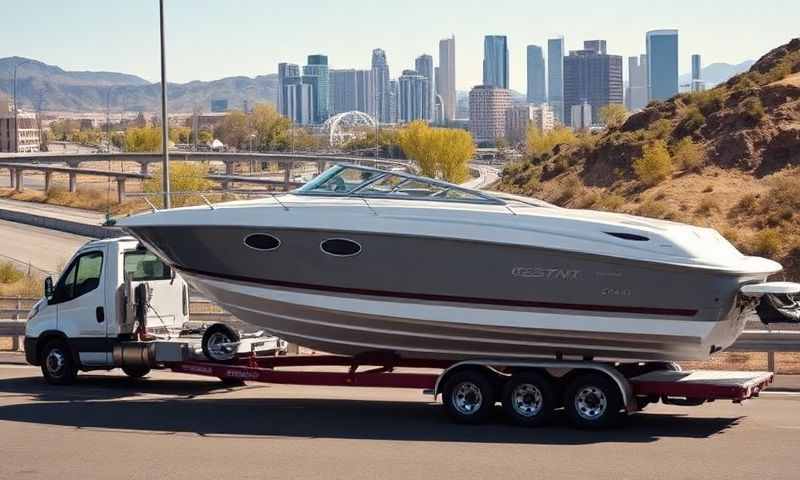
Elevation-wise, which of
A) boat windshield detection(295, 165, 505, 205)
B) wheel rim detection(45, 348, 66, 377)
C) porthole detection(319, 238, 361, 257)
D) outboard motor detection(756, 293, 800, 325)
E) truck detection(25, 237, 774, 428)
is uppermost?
boat windshield detection(295, 165, 505, 205)

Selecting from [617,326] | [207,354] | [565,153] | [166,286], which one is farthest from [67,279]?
[565,153]

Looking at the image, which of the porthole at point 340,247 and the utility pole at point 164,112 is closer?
the porthole at point 340,247

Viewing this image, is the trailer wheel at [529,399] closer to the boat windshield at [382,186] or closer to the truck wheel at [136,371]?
the boat windshield at [382,186]

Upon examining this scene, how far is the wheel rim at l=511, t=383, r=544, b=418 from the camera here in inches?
585

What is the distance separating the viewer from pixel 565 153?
73375 mm

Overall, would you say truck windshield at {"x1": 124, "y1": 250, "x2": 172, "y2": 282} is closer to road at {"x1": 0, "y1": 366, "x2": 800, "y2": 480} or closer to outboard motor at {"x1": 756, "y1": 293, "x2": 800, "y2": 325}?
road at {"x1": 0, "y1": 366, "x2": 800, "y2": 480}

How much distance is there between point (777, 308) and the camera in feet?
47.7

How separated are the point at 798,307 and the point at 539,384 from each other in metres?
3.13

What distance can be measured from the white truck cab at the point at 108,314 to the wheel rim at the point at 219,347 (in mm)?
125

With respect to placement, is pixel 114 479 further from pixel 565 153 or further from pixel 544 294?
pixel 565 153

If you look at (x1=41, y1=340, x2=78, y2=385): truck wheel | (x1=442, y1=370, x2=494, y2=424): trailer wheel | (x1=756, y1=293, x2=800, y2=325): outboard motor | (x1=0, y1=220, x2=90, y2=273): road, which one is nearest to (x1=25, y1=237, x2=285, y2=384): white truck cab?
(x1=41, y1=340, x2=78, y2=385): truck wheel

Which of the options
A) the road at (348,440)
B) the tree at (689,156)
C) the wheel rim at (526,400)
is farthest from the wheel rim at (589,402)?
the tree at (689,156)

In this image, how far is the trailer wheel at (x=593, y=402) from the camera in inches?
568

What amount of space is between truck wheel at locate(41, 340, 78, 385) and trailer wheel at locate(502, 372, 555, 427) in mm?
7209
